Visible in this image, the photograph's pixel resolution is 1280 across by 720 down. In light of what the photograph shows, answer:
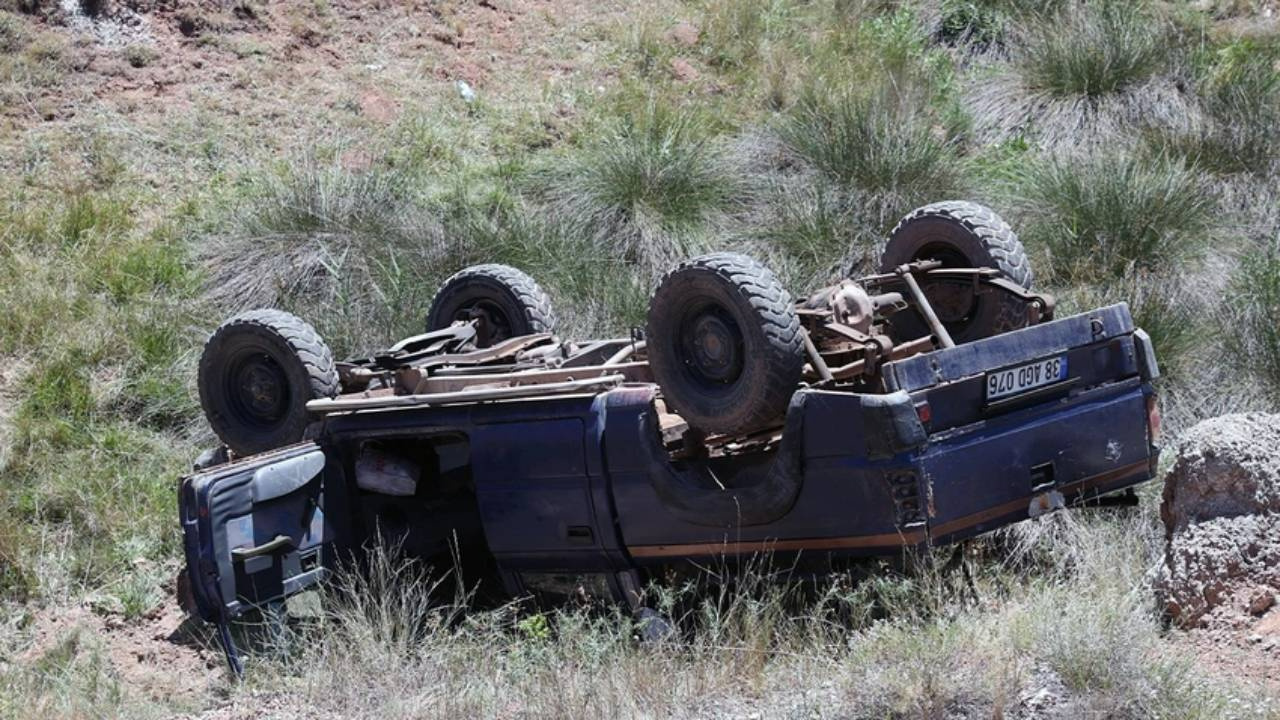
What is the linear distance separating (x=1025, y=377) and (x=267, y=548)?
10.9 feet

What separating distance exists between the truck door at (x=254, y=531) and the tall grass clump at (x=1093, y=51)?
7.49 m

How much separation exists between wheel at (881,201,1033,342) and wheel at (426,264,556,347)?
2.27 meters

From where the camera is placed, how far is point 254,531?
7020 millimetres

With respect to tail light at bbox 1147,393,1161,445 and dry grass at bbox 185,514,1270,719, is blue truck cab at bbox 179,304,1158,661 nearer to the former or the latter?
tail light at bbox 1147,393,1161,445

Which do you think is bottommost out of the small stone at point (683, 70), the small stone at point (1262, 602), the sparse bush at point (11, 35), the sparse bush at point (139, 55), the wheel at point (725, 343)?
the small stone at point (1262, 602)

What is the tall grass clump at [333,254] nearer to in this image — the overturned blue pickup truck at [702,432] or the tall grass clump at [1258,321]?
the overturned blue pickup truck at [702,432]

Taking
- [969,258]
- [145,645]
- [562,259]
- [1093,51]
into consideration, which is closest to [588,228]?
[562,259]

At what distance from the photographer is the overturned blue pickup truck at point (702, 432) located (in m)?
5.99

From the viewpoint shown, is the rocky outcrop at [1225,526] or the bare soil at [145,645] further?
the bare soil at [145,645]

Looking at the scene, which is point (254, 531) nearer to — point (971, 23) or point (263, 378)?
point (263, 378)

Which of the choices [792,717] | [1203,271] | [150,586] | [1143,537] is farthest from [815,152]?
[792,717]

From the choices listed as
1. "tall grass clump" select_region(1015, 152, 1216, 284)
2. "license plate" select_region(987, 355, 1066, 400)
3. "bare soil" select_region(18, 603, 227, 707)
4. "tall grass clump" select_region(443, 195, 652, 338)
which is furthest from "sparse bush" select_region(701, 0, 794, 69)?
"license plate" select_region(987, 355, 1066, 400)

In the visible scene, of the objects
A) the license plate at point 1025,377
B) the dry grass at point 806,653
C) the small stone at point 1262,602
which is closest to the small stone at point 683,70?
the dry grass at point 806,653

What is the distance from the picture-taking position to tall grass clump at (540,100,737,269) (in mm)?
11250
